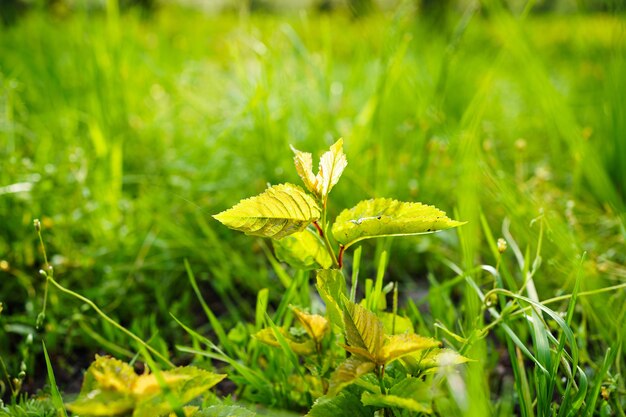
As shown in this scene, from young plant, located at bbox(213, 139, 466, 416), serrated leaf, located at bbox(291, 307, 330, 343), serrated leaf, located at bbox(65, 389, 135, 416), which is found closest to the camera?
serrated leaf, located at bbox(65, 389, 135, 416)

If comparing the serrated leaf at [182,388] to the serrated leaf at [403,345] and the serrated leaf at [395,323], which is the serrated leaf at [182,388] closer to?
the serrated leaf at [403,345]

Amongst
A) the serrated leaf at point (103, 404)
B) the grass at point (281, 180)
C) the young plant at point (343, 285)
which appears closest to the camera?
the serrated leaf at point (103, 404)

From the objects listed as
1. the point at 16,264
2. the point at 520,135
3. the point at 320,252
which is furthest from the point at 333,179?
the point at 520,135

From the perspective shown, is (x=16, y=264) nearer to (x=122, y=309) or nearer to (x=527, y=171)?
(x=122, y=309)

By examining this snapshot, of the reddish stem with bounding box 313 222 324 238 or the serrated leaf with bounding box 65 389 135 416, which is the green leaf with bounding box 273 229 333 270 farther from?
the serrated leaf with bounding box 65 389 135 416

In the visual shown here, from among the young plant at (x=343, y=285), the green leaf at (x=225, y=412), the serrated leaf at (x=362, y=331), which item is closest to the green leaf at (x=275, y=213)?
the young plant at (x=343, y=285)

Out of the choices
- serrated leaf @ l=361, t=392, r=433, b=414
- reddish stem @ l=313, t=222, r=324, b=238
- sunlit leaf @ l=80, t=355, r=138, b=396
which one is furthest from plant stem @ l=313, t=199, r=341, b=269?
sunlit leaf @ l=80, t=355, r=138, b=396
